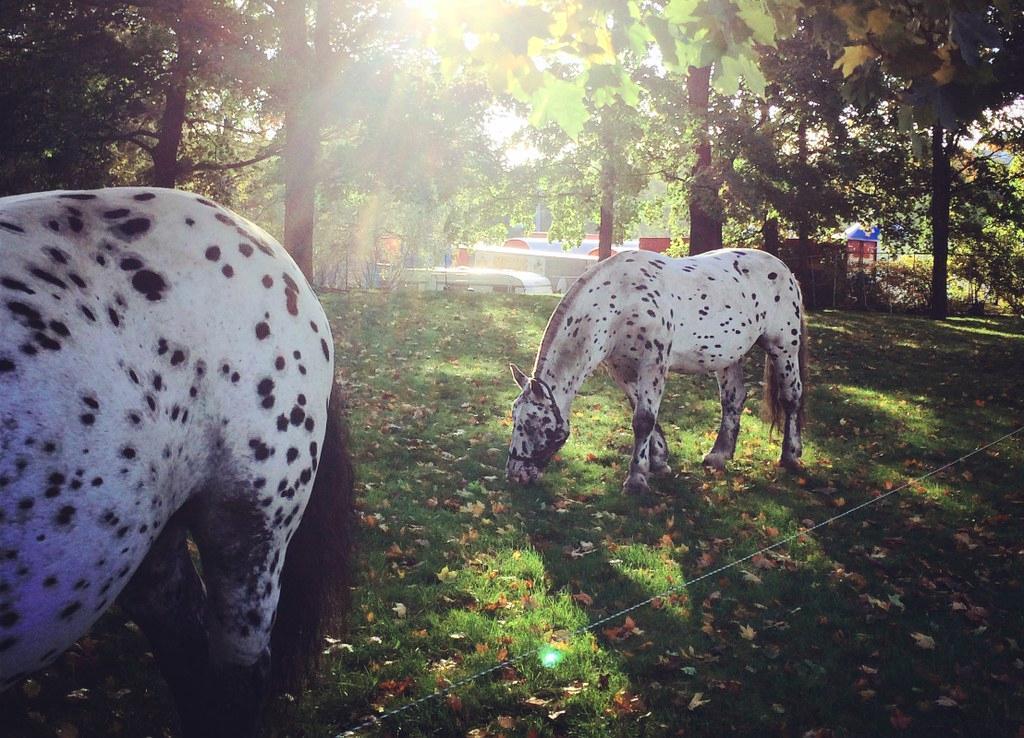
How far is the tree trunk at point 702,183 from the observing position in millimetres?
17312

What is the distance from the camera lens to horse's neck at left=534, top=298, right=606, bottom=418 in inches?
290

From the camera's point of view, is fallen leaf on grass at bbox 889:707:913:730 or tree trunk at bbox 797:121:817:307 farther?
tree trunk at bbox 797:121:817:307

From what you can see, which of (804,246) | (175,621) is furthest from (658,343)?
(804,246)

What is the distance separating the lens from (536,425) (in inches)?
282

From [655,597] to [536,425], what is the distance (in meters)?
2.35

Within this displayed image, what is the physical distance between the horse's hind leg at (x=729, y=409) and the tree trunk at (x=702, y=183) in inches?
373

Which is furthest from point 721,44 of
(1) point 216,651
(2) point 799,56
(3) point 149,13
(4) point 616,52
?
(2) point 799,56

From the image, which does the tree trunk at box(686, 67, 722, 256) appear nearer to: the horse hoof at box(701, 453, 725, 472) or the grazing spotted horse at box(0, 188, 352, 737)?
the horse hoof at box(701, 453, 725, 472)

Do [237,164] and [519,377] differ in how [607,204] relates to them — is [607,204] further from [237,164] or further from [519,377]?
[519,377]

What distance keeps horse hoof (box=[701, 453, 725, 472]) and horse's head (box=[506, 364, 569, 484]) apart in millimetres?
2179

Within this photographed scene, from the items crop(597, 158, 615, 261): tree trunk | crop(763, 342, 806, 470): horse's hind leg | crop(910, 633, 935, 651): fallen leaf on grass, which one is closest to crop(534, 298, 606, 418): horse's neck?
crop(763, 342, 806, 470): horse's hind leg

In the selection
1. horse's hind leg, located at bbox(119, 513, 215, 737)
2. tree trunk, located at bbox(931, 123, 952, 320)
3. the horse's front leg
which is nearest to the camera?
horse's hind leg, located at bbox(119, 513, 215, 737)

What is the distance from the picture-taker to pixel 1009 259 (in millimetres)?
28062

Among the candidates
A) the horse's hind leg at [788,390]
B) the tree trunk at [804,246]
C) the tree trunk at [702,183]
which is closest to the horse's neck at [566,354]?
the horse's hind leg at [788,390]
